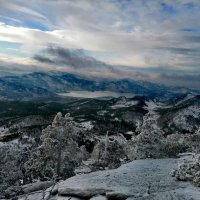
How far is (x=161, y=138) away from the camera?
61.9m

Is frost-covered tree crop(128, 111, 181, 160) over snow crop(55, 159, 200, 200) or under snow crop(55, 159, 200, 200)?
under

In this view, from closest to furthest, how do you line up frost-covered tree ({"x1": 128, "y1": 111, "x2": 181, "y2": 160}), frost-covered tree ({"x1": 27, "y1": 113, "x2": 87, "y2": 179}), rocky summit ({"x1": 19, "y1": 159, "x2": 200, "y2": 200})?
rocky summit ({"x1": 19, "y1": 159, "x2": 200, "y2": 200}) < frost-covered tree ({"x1": 128, "y1": 111, "x2": 181, "y2": 160}) < frost-covered tree ({"x1": 27, "y1": 113, "x2": 87, "y2": 179})

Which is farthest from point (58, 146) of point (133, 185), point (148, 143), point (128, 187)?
point (128, 187)

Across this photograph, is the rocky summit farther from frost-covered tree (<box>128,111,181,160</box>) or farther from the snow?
frost-covered tree (<box>128,111,181,160</box>)

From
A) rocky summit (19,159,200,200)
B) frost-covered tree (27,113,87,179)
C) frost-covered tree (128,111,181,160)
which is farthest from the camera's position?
frost-covered tree (27,113,87,179)

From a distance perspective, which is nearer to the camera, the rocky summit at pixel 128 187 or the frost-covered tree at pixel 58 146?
the rocky summit at pixel 128 187

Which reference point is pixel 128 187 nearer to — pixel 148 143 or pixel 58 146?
pixel 148 143

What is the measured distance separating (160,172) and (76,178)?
28.0 feet

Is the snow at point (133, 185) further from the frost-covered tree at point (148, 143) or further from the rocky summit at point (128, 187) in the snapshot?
the frost-covered tree at point (148, 143)

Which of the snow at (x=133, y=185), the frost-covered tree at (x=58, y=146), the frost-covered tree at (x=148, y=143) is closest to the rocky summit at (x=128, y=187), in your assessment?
the snow at (x=133, y=185)

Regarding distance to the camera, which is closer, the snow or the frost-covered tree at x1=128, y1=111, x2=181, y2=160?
the snow

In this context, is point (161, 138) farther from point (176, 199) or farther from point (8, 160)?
point (8, 160)

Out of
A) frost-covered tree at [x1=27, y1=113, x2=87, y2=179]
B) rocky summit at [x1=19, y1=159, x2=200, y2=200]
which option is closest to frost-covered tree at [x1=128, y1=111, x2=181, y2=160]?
frost-covered tree at [x1=27, y1=113, x2=87, y2=179]

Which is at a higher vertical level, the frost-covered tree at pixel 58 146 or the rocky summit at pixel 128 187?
the rocky summit at pixel 128 187
